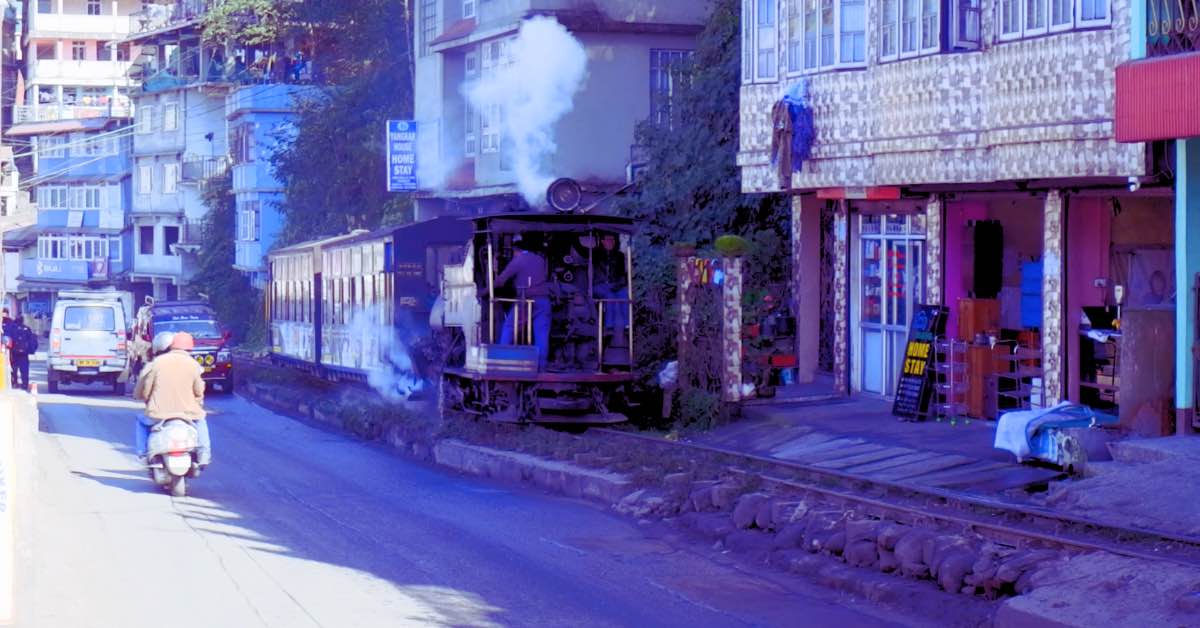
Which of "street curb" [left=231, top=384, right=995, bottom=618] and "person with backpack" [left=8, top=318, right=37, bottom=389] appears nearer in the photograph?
"street curb" [left=231, top=384, right=995, bottom=618]

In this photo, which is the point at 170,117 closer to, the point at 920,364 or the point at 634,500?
the point at 920,364

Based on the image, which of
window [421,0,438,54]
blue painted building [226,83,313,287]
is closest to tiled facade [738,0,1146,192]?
window [421,0,438,54]

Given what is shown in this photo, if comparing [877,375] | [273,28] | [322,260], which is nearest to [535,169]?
[322,260]

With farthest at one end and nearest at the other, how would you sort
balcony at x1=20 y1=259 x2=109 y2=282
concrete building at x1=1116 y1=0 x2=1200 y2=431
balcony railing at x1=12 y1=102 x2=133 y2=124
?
balcony railing at x1=12 y1=102 x2=133 y2=124, balcony at x1=20 y1=259 x2=109 y2=282, concrete building at x1=1116 y1=0 x2=1200 y2=431

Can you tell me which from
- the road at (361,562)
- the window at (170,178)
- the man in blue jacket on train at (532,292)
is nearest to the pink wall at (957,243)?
the man in blue jacket on train at (532,292)

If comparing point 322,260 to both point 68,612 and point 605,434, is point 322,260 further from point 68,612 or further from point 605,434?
point 68,612

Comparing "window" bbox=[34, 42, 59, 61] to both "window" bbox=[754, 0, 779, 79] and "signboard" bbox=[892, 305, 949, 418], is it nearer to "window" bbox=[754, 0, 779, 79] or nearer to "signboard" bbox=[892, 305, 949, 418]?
"window" bbox=[754, 0, 779, 79]

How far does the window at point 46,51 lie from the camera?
87375 mm

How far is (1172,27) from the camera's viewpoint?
1619 cm

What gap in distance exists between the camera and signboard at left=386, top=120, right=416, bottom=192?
4084cm

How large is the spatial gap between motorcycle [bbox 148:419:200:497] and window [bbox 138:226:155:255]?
63768 millimetres

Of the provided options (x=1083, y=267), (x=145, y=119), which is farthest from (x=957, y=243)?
(x=145, y=119)

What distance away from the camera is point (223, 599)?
11.4 m

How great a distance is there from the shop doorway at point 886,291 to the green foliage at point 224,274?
4086 cm
